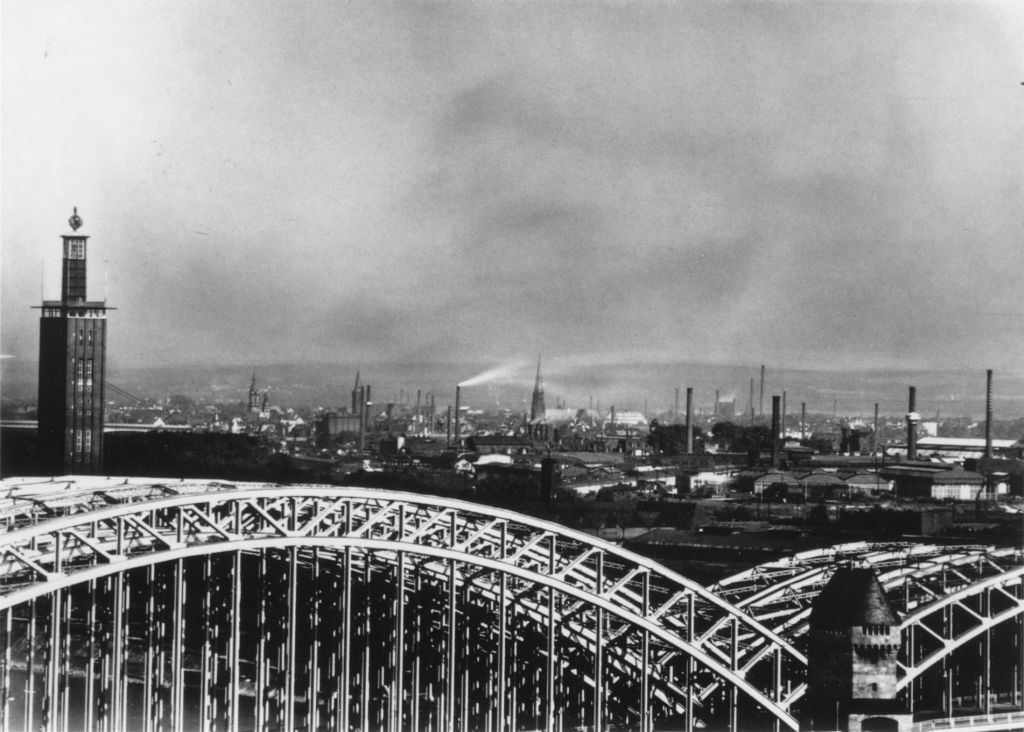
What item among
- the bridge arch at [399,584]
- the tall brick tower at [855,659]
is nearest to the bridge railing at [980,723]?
the tall brick tower at [855,659]

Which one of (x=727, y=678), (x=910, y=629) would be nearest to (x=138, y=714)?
(x=727, y=678)

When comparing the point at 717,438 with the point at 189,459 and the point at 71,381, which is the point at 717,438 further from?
the point at 71,381

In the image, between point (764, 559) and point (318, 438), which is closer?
point (764, 559)

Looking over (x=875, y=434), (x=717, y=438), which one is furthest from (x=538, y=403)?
(x=875, y=434)

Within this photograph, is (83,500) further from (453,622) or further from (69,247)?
(69,247)

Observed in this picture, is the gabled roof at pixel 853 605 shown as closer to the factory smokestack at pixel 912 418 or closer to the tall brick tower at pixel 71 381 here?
the tall brick tower at pixel 71 381

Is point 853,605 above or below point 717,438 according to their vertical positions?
below

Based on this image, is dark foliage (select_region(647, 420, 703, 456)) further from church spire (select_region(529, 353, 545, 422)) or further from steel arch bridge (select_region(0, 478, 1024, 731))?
steel arch bridge (select_region(0, 478, 1024, 731))

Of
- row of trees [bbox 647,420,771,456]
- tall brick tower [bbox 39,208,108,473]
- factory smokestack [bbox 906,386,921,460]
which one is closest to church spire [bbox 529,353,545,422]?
row of trees [bbox 647,420,771,456]
